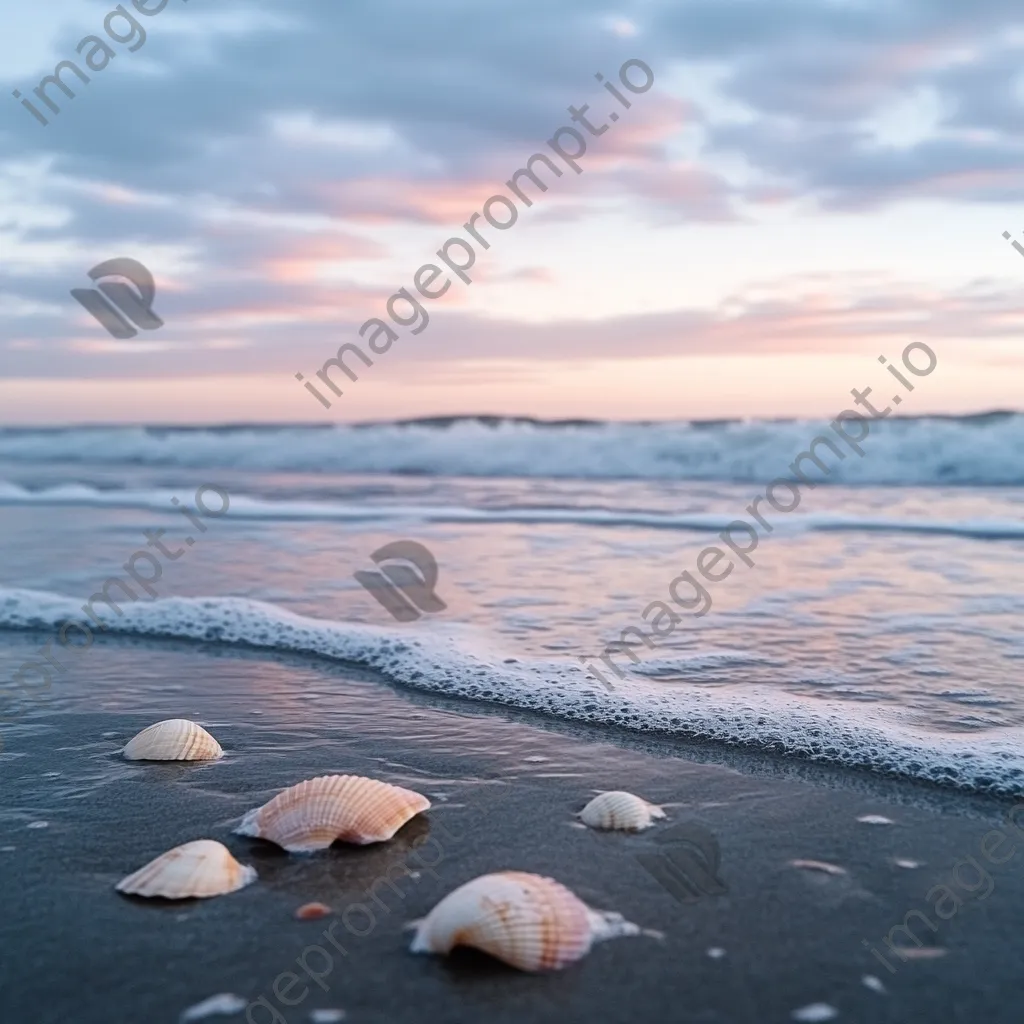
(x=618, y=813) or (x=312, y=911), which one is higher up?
(x=618, y=813)

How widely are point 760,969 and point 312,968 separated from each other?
128 centimetres

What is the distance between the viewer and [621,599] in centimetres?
859

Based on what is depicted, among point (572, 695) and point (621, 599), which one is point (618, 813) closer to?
point (572, 695)

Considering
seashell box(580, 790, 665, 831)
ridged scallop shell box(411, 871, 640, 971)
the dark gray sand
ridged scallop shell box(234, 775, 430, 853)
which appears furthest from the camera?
seashell box(580, 790, 665, 831)

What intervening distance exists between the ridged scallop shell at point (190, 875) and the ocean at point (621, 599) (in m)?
2.29

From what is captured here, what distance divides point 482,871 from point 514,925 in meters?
0.68

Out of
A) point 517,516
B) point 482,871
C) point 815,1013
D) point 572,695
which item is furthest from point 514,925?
point 517,516

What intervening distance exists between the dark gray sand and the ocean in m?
0.49

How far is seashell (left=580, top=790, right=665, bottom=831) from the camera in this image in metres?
4.04

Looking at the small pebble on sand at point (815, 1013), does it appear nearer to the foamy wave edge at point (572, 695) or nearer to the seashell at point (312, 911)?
the seashell at point (312, 911)

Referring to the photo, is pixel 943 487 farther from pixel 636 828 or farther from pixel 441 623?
pixel 636 828

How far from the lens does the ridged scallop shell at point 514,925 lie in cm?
299

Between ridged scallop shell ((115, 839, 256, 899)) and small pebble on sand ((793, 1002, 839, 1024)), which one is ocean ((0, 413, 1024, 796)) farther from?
ridged scallop shell ((115, 839, 256, 899))

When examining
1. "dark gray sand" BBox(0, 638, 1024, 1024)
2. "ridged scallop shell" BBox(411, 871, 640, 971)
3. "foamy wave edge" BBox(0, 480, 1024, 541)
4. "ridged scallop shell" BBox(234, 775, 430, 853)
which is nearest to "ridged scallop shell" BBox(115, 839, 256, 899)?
"dark gray sand" BBox(0, 638, 1024, 1024)
